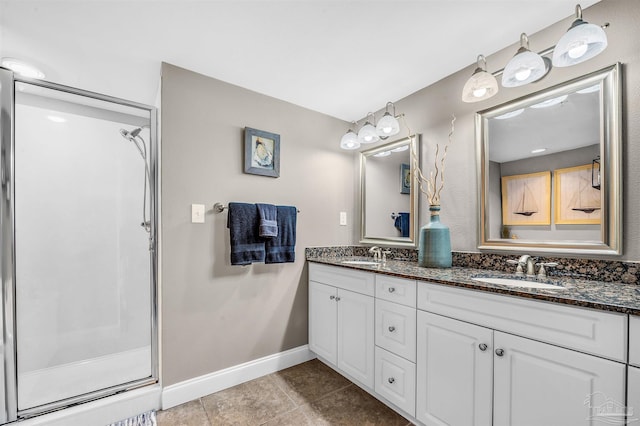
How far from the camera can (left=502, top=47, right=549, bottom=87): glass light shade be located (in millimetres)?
1274

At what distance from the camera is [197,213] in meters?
1.77

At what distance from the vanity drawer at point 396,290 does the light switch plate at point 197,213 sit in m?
1.21

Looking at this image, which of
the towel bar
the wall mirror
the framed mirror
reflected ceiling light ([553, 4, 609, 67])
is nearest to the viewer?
reflected ceiling light ([553, 4, 609, 67])

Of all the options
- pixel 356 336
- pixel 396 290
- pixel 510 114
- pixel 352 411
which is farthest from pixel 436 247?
pixel 352 411

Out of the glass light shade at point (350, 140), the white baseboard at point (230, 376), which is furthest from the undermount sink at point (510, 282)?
the white baseboard at point (230, 376)

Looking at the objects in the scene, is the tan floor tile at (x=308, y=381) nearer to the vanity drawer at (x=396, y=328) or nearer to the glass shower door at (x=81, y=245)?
the vanity drawer at (x=396, y=328)

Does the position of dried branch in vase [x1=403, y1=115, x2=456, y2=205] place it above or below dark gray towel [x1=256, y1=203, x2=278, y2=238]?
above

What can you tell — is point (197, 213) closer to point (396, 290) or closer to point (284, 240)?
point (284, 240)

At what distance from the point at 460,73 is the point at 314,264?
68.0 inches

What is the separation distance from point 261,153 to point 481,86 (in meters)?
1.47

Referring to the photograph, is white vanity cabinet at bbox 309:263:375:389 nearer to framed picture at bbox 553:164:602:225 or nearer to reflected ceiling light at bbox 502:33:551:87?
framed picture at bbox 553:164:602:225

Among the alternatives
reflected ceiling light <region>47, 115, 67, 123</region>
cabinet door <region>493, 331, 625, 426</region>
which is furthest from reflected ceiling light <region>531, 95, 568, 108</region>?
reflected ceiling light <region>47, 115, 67, 123</region>

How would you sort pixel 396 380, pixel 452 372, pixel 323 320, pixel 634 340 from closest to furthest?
pixel 634 340 < pixel 452 372 < pixel 396 380 < pixel 323 320

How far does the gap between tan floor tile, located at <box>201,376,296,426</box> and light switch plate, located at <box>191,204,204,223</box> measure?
115 cm
